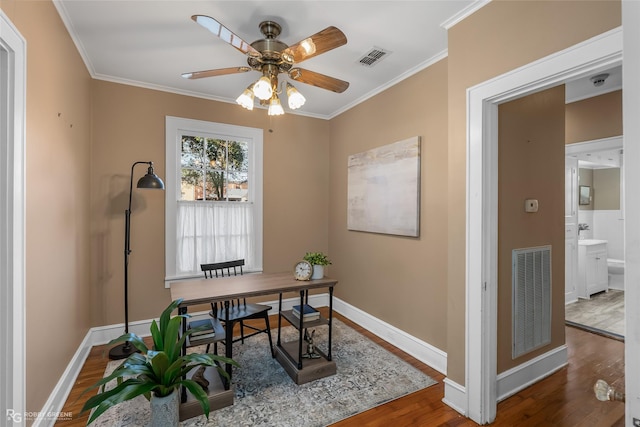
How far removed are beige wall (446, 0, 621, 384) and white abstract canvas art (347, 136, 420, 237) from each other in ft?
2.37

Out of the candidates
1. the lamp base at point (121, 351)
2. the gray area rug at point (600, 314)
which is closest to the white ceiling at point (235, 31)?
the lamp base at point (121, 351)

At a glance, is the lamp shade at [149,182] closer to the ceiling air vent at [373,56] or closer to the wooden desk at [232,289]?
the wooden desk at [232,289]

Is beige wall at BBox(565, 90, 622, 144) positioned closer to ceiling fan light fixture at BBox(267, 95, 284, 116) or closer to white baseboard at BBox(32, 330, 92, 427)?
ceiling fan light fixture at BBox(267, 95, 284, 116)

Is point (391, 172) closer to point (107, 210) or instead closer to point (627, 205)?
point (627, 205)

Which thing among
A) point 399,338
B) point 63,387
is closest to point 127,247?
point 63,387

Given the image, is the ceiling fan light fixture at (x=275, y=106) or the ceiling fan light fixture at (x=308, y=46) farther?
the ceiling fan light fixture at (x=275, y=106)

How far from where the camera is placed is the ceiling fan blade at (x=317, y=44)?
5.62 ft

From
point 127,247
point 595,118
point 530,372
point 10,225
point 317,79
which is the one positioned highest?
point 595,118

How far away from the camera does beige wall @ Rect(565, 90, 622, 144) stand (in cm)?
333

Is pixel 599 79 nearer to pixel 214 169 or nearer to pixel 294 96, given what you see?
pixel 294 96

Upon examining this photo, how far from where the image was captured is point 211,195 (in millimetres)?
3715

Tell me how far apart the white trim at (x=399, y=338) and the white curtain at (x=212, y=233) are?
4.76ft

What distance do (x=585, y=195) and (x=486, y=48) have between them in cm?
588

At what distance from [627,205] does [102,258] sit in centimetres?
390
